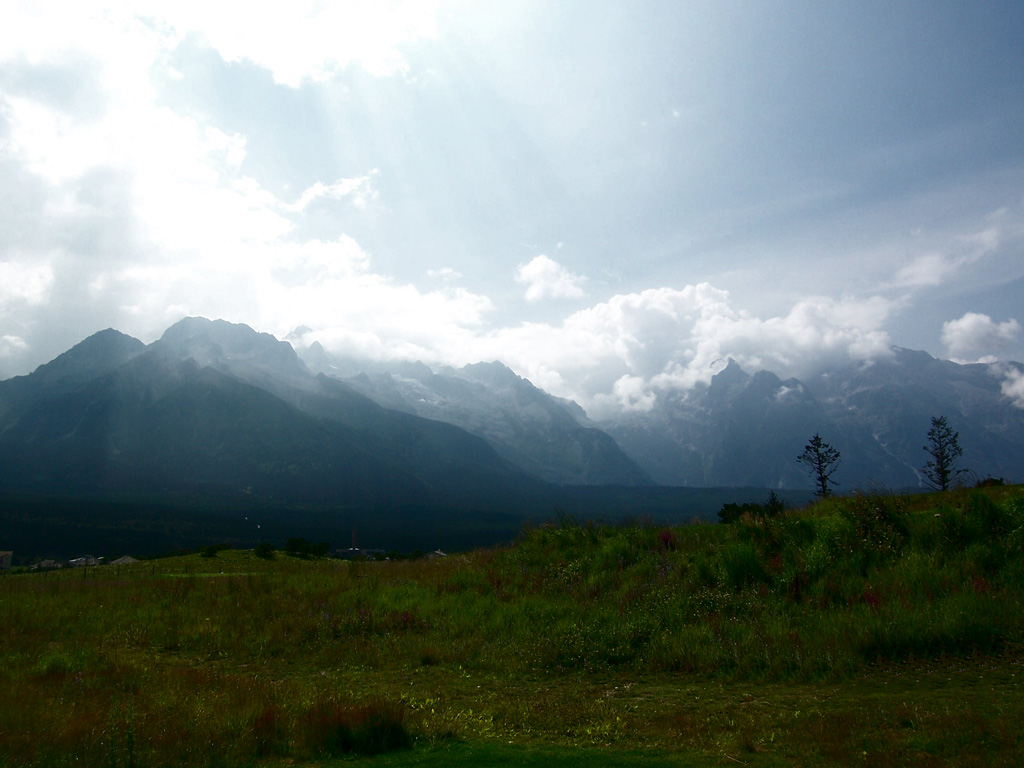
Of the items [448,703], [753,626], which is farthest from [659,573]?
[448,703]

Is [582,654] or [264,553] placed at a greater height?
[582,654]

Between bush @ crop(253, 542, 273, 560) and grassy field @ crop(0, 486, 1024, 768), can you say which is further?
bush @ crop(253, 542, 273, 560)

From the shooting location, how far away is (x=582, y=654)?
10352 millimetres

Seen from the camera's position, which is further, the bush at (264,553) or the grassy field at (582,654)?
the bush at (264,553)

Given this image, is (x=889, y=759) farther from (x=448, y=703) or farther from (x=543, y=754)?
(x=448, y=703)

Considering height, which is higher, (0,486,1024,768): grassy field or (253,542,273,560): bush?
(0,486,1024,768): grassy field

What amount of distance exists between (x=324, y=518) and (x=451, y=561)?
14269 cm

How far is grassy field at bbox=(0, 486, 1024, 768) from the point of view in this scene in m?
6.19

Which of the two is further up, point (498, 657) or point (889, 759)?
point (889, 759)

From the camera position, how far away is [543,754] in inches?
233

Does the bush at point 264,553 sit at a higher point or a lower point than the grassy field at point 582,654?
lower

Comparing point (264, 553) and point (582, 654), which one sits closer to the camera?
point (582, 654)

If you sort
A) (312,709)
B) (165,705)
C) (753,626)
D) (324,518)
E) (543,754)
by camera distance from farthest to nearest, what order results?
1. (324,518)
2. (753,626)
3. (165,705)
4. (312,709)
5. (543,754)

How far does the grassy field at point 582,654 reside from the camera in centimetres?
619
